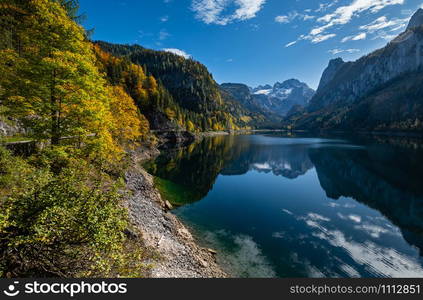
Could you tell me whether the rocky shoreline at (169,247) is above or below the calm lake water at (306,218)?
above

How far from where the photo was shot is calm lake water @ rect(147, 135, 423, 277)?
18.6 meters

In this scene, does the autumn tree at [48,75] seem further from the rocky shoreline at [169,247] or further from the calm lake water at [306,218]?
the calm lake water at [306,218]

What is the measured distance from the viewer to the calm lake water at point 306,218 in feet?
61.2

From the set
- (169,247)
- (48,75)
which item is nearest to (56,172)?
(48,75)

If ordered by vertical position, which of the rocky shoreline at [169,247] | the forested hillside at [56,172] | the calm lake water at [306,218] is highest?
the forested hillside at [56,172]

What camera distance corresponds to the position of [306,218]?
28266 millimetres

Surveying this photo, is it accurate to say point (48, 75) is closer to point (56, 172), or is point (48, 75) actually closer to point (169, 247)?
point (56, 172)

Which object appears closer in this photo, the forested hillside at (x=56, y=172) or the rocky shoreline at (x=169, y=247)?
the forested hillside at (x=56, y=172)

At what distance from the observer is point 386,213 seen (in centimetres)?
3072

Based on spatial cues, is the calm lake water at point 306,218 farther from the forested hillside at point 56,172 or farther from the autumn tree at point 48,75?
the autumn tree at point 48,75

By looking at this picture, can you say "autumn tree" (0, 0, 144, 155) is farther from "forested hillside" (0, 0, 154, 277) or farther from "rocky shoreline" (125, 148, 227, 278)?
"rocky shoreline" (125, 148, 227, 278)

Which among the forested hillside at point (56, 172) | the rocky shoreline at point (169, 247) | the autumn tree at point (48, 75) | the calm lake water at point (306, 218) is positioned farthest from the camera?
the calm lake water at point (306, 218)

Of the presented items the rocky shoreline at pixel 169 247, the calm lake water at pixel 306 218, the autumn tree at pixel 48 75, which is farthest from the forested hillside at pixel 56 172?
the calm lake water at pixel 306 218

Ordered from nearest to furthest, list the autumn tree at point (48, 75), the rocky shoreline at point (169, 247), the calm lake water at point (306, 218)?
the rocky shoreline at point (169, 247) < the autumn tree at point (48, 75) < the calm lake water at point (306, 218)
